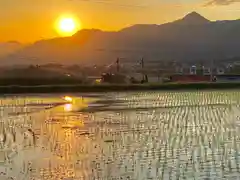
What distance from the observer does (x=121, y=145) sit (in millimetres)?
10852

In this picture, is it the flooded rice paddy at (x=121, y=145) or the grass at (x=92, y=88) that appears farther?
the grass at (x=92, y=88)

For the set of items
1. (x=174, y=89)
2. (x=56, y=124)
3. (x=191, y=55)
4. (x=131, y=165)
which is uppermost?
(x=191, y=55)

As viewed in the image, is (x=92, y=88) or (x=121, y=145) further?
(x=92, y=88)

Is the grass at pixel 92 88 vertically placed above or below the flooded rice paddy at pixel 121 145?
above

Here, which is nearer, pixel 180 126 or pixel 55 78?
pixel 180 126

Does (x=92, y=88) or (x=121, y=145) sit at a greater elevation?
(x=92, y=88)

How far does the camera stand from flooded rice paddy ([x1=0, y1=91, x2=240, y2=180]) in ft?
26.9

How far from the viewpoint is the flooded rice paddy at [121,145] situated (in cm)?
820

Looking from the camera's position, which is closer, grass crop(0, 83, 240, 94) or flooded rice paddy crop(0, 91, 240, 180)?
flooded rice paddy crop(0, 91, 240, 180)

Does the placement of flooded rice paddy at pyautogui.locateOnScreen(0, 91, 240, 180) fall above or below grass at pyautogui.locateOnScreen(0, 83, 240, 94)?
below

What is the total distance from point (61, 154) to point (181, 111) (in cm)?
926

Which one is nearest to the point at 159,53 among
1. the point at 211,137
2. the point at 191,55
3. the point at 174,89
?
the point at 191,55

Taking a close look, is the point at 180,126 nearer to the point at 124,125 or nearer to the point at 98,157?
the point at 124,125

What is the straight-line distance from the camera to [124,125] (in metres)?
14.4
